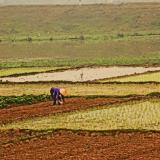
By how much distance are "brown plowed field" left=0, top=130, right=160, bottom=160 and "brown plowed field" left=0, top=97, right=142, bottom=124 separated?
10.4 ft

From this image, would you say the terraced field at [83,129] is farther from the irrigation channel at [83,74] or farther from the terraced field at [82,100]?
the irrigation channel at [83,74]

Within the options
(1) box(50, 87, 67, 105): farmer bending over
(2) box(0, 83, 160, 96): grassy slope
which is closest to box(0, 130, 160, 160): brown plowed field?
(1) box(50, 87, 67, 105): farmer bending over

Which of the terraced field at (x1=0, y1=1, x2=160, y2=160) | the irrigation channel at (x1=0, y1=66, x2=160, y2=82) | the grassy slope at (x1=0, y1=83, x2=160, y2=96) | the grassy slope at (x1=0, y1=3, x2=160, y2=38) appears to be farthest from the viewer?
the grassy slope at (x1=0, y1=3, x2=160, y2=38)

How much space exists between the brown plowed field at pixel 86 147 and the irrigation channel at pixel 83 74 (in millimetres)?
12995

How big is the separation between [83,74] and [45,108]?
34.7ft

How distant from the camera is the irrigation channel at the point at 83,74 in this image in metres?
30.9

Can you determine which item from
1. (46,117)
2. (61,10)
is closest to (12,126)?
(46,117)

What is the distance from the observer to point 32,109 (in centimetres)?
2239

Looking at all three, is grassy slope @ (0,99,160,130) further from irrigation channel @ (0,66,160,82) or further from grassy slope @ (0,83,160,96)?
irrigation channel @ (0,66,160,82)

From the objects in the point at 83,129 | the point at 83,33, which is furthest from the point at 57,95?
the point at 83,33

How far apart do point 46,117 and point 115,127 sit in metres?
3.26

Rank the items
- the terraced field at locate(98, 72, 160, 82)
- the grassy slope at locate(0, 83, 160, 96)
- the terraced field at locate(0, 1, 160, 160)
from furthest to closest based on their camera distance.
A: 1. the terraced field at locate(98, 72, 160, 82)
2. the grassy slope at locate(0, 83, 160, 96)
3. the terraced field at locate(0, 1, 160, 160)

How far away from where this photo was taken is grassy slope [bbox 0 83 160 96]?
2559 centimetres

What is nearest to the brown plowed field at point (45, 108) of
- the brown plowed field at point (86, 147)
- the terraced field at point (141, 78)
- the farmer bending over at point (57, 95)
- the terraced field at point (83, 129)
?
the terraced field at point (83, 129)
